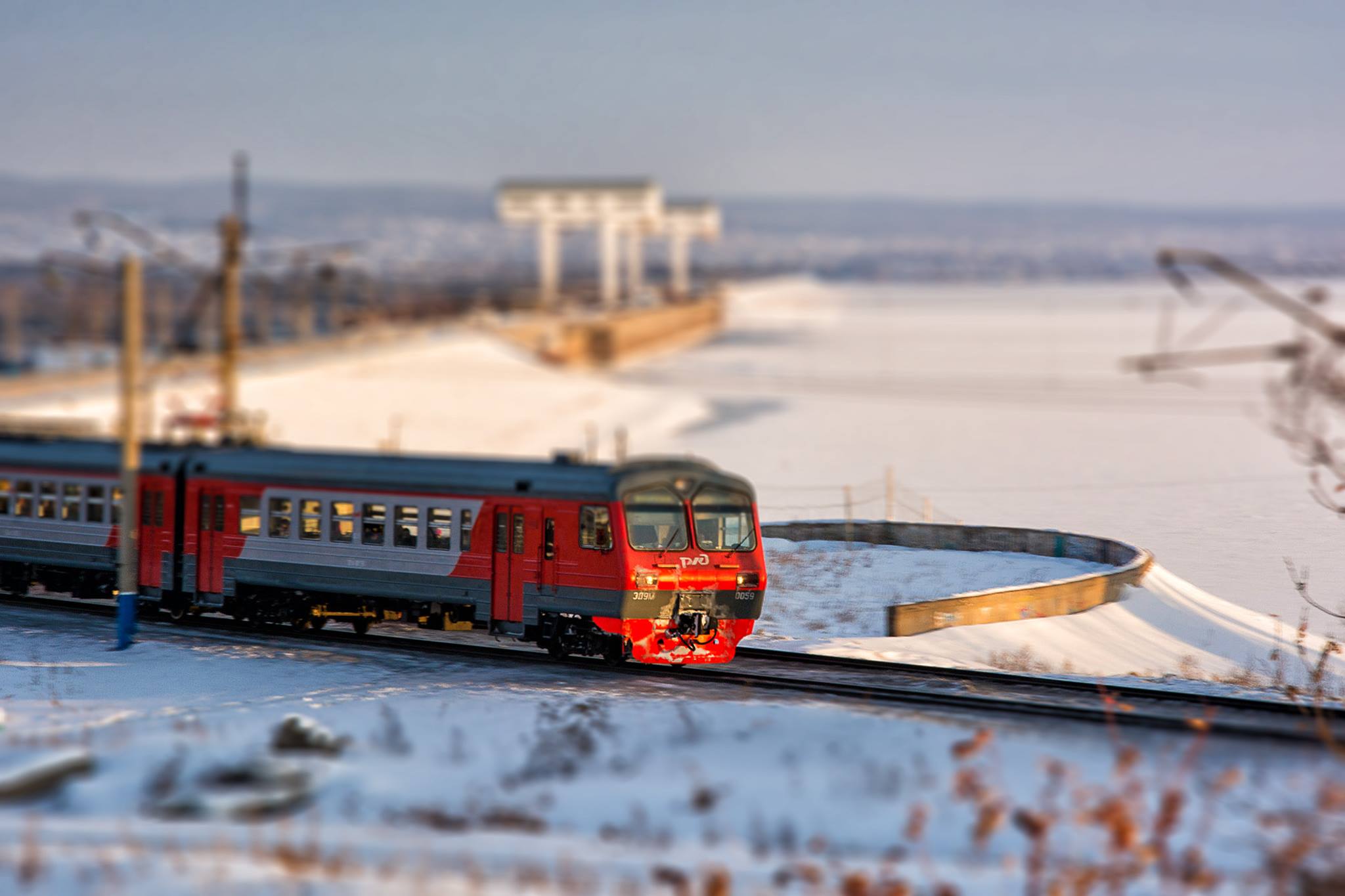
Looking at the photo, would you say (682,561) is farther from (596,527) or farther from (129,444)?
(129,444)

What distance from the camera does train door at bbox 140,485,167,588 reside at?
25.3 m

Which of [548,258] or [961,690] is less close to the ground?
[548,258]

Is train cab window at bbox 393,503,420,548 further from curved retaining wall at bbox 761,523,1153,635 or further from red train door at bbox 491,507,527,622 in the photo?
curved retaining wall at bbox 761,523,1153,635

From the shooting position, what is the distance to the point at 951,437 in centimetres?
6394

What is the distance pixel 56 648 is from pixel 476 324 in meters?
95.6

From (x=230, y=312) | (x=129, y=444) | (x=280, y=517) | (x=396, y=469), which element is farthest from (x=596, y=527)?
(x=230, y=312)

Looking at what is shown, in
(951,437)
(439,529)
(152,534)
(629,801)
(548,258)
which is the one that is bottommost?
(629,801)

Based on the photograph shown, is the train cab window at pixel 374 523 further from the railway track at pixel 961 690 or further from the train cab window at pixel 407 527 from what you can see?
the railway track at pixel 961 690

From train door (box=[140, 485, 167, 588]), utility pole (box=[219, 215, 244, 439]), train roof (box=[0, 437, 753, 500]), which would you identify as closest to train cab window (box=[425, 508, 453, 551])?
train roof (box=[0, 437, 753, 500])

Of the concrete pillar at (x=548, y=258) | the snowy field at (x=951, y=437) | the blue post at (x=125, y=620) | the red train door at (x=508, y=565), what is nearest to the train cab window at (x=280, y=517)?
the blue post at (x=125, y=620)

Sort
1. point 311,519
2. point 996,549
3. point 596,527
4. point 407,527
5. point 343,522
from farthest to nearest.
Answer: point 996,549 → point 311,519 → point 343,522 → point 407,527 → point 596,527

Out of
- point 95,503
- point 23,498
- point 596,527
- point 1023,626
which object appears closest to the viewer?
point 596,527

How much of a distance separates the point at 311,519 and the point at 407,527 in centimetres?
201

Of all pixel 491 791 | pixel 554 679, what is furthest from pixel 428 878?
pixel 554 679
